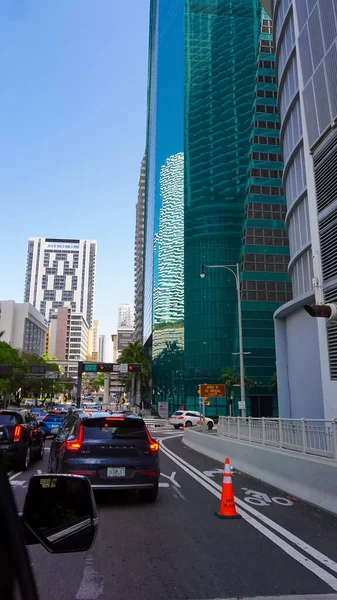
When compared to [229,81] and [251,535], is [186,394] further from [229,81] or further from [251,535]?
[251,535]

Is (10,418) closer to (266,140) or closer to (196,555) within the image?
(196,555)

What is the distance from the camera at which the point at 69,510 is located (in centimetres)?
198

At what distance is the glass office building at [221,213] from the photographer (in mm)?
63594

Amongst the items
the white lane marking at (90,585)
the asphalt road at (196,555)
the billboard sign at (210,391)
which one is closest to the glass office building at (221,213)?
the billboard sign at (210,391)

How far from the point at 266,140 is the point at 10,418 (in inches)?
2520

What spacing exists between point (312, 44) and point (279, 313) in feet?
46.3

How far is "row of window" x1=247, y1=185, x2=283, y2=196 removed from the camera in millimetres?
66875

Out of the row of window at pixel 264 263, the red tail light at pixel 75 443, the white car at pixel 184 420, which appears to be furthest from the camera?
the row of window at pixel 264 263

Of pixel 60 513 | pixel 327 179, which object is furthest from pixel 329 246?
pixel 60 513

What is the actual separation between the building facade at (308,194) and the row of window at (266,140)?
3885cm

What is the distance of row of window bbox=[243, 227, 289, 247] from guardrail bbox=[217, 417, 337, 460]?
51627 mm

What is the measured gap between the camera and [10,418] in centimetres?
1353

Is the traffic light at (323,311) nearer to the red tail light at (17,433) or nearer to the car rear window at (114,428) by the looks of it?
the car rear window at (114,428)

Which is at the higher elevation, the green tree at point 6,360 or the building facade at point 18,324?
the building facade at point 18,324
